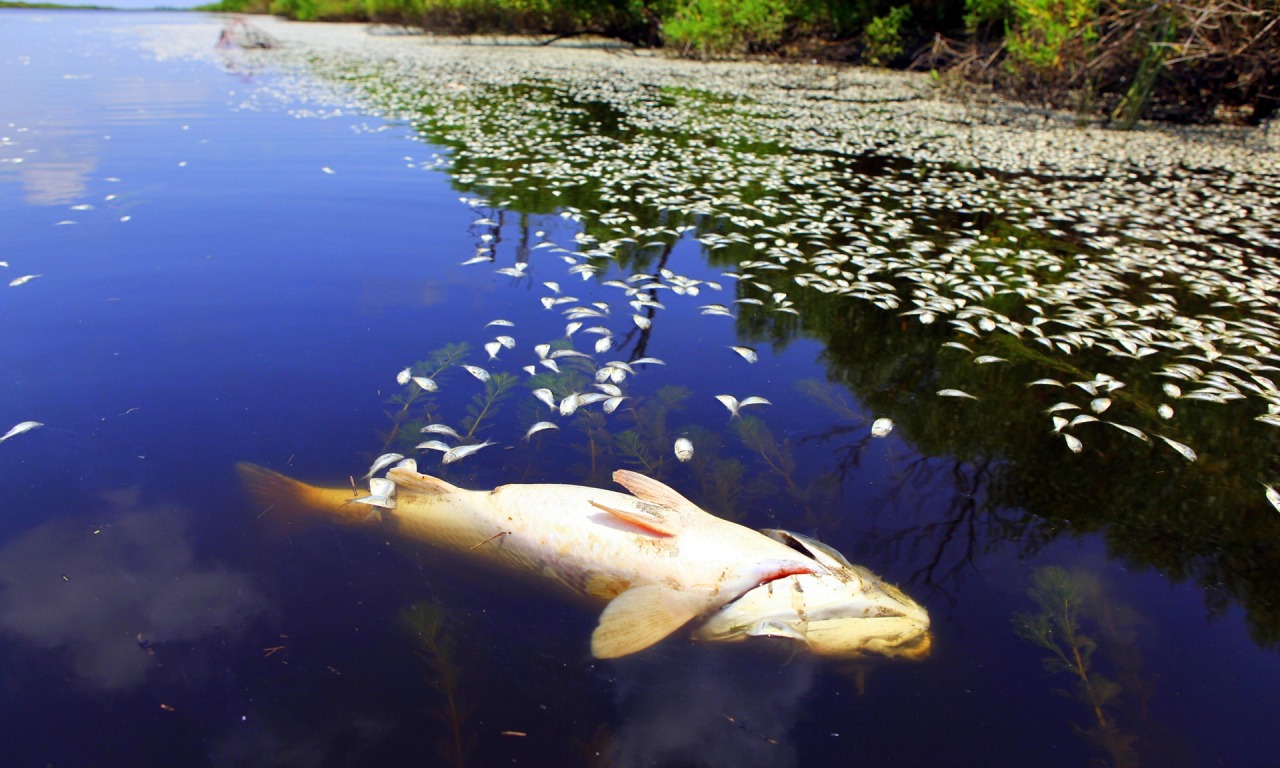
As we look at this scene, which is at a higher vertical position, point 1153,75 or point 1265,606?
point 1153,75

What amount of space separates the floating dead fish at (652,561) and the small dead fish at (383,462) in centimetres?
25

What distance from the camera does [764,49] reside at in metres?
25.0

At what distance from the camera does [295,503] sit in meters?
2.92

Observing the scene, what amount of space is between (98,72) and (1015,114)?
2081cm

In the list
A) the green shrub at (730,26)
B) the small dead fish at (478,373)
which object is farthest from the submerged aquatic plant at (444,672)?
the green shrub at (730,26)

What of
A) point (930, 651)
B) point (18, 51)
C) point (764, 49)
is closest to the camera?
point (930, 651)

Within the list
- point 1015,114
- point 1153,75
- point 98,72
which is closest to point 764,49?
point 1015,114

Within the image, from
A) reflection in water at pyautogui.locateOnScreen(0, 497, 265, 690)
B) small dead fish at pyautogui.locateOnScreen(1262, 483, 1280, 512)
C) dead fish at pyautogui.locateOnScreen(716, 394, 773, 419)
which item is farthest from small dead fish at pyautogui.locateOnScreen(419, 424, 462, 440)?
small dead fish at pyautogui.locateOnScreen(1262, 483, 1280, 512)

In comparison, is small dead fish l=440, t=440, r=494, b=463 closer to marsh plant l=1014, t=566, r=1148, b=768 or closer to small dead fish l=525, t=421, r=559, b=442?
small dead fish l=525, t=421, r=559, b=442

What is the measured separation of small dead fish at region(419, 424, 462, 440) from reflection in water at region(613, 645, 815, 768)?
149 cm

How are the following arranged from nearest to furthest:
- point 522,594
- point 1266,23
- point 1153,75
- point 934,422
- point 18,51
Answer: point 522,594, point 934,422, point 1266,23, point 1153,75, point 18,51

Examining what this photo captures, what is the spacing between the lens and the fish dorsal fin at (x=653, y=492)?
2.67m

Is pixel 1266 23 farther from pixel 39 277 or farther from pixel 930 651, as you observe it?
pixel 39 277

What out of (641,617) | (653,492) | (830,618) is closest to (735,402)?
(653,492)
